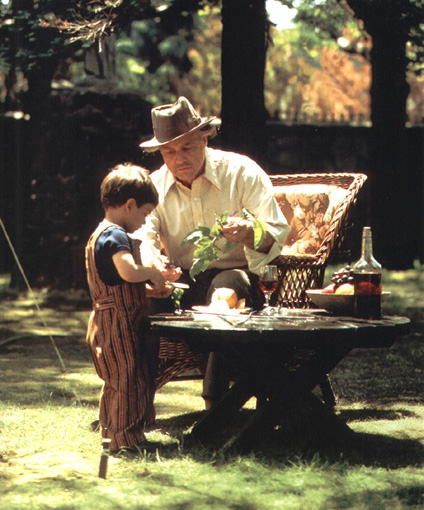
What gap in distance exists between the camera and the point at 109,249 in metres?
3.86

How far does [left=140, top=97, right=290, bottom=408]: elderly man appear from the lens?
4660 mm

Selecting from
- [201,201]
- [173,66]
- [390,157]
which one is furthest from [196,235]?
[173,66]

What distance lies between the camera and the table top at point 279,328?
3494 millimetres

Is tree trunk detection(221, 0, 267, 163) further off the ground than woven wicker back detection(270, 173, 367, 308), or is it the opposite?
tree trunk detection(221, 0, 267, 163)

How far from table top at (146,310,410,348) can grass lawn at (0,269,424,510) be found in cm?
52

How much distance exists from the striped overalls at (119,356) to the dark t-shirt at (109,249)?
5cm

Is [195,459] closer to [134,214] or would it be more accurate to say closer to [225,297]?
[225,297]

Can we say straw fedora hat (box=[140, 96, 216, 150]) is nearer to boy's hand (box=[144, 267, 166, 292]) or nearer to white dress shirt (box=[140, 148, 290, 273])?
white dress shirt (box=[140, 148, 290, 273])

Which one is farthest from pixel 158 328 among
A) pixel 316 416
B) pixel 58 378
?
pixel 58 378

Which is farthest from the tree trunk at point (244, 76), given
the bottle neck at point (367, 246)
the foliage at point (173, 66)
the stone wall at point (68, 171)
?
the foliage at point (173, 66)

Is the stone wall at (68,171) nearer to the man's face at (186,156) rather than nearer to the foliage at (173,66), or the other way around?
the man's face at (186,156)

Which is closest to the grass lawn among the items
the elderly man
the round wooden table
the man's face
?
the round wooden table

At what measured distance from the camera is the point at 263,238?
4.43 metres

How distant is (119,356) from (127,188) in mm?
738
